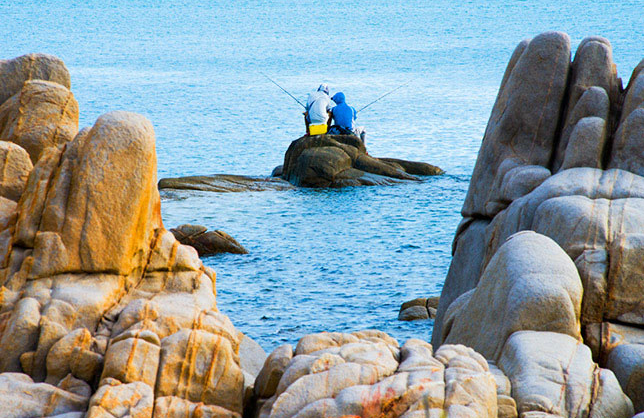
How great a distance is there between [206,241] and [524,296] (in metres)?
13.1

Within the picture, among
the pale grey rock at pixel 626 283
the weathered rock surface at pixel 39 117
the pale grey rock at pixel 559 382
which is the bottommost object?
the pale grey rock at pixel 559 382

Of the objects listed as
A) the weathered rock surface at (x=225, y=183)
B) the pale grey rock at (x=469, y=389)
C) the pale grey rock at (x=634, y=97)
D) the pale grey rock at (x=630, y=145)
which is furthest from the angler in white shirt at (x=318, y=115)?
the pale grey rock at (x=469, y=389)

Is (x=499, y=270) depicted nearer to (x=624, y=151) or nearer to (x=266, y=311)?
(x=624, y=151)

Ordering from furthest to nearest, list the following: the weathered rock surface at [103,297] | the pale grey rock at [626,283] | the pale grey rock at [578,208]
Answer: the pale grey rock at [578,208]
the pale grey rock at [626,283]
the weathered rock surface at [103,297]

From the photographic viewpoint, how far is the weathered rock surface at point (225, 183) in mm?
27234

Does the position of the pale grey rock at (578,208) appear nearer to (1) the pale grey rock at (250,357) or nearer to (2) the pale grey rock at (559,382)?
(2) the pale grey rock at (559,382)

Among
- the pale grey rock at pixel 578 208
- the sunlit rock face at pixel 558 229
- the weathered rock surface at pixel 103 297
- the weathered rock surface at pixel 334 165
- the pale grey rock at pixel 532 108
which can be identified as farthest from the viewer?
the weathered rock surface at pixel 334 165

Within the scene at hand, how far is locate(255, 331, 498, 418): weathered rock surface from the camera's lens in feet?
22.4

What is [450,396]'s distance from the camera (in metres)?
6.87

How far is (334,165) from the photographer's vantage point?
91.2ft

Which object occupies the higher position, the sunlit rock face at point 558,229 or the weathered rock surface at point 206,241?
the sunlit rock face at point 558,229

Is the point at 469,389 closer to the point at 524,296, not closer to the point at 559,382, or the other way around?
the point at 559,382

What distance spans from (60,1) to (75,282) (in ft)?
570

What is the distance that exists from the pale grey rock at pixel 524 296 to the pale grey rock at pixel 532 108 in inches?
155
